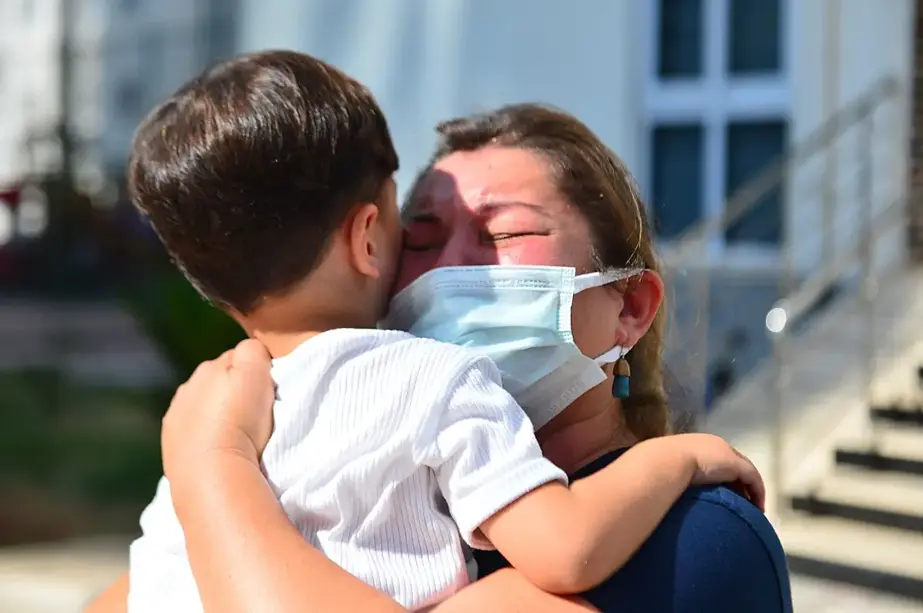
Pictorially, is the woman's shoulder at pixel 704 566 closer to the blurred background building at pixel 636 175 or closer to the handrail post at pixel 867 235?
the blurred background building at pixel 636 175

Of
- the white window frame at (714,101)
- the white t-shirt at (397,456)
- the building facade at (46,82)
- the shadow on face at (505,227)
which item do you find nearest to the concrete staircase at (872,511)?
the white window frame at (714,101)

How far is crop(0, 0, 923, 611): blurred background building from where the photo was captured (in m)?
6.20

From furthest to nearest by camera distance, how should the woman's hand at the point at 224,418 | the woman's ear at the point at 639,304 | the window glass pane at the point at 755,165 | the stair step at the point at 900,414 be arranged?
the window glass pane at the point at 755,165 < the stair step at the point at 900,414 < the woman's ear at the point at 639,304 < the woman's hand at the point at 224,418

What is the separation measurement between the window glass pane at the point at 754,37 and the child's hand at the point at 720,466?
6.36m

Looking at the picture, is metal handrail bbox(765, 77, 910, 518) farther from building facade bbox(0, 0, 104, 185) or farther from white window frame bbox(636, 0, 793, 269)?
building facade bbox(0, 0, 104, 185)

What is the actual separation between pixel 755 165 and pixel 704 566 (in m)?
6.62

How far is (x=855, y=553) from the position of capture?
507 centimetres

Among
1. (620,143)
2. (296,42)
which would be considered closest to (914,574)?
(620,143)

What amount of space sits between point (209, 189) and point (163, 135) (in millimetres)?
105

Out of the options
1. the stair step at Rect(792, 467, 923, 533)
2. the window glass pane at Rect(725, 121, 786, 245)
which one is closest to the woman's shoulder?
the stair step at Rect(792, 467, 923, 533)

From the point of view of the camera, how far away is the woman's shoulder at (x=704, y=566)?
4.20 ft

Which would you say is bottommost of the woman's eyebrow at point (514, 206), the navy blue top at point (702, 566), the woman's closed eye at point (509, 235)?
the navy blue top at point (702, 566)

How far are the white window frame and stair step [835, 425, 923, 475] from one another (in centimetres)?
177

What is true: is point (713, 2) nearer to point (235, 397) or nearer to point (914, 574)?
point (914, 574)
